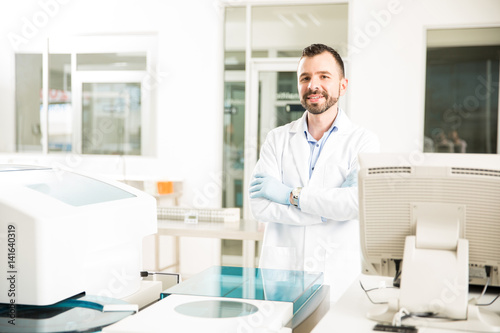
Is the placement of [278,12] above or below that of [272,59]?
above

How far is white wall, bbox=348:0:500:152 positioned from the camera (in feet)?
18.0

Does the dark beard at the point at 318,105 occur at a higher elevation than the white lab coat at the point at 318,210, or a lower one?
higher

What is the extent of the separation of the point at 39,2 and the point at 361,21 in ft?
12.2

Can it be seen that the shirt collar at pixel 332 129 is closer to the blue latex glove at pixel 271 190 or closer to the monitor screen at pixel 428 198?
the blue latex glove at pixel 271 190

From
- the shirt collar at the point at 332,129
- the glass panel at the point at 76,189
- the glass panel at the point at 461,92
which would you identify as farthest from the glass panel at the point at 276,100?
the glass panel at the point at 76,189

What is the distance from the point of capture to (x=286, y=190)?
2441 millimetres

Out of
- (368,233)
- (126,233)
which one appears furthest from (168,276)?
(368,233)

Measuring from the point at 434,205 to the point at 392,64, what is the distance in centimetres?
421

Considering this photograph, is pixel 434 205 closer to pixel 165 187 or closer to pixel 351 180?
pixel 351 180

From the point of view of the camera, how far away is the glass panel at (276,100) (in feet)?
19.2

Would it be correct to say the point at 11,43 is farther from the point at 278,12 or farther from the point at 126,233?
the point at 126,233

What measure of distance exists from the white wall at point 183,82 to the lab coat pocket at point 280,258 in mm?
3549

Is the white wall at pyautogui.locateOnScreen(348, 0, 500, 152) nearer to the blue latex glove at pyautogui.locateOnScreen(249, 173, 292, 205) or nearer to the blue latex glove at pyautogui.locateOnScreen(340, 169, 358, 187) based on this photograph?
the blue latex glove at pyautogui.locateOnScreen(340, 169, 358, 187)

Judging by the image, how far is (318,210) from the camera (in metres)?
2.31
